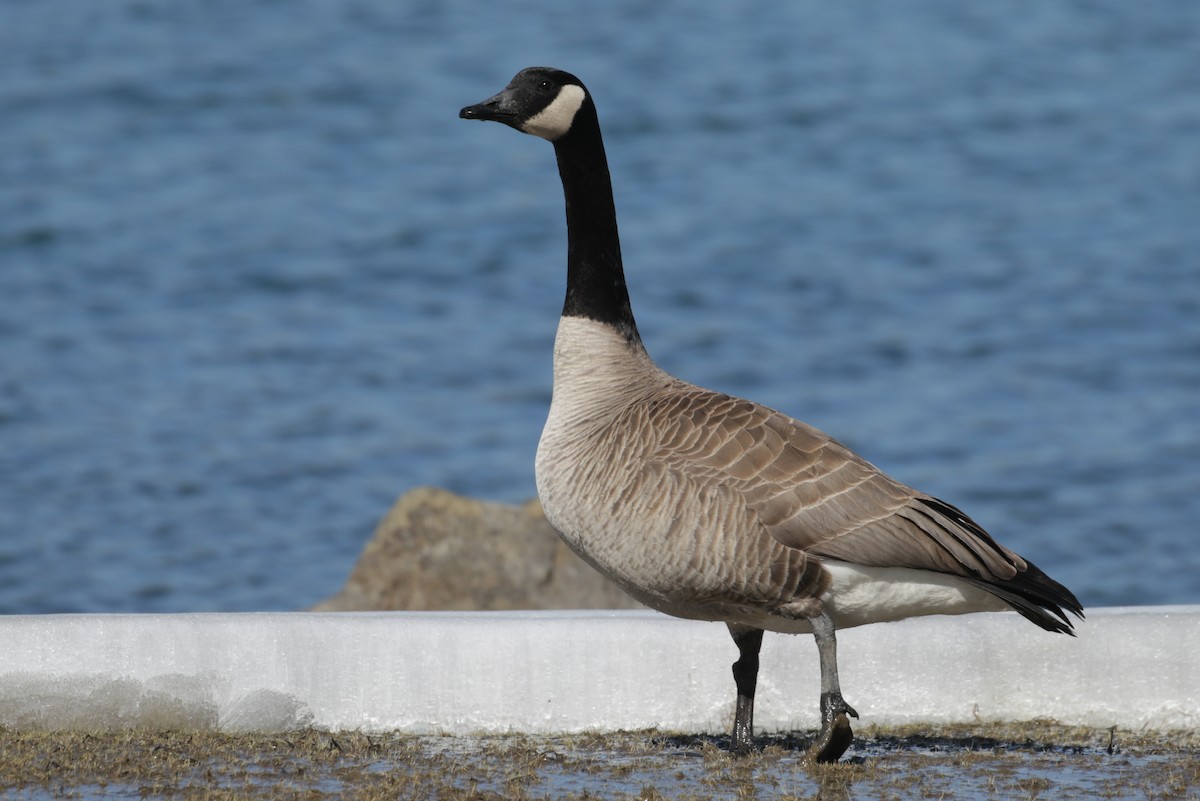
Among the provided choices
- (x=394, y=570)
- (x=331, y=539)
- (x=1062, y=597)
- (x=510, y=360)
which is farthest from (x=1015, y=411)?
(x=1062, y=597)

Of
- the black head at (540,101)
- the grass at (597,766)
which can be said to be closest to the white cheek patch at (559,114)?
the black head at (540,101)

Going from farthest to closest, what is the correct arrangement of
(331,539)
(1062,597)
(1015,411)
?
(1015,411)
(331,539)
(1062,597)

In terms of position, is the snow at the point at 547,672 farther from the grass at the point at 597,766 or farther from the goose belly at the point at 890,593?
the goose belly at the point at 890,593

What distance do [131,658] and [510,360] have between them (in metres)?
10.4

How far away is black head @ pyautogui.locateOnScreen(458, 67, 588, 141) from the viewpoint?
244 inches

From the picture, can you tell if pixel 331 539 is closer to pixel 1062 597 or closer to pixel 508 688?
pixel 508 688

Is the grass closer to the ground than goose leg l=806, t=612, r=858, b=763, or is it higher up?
closer to the ground

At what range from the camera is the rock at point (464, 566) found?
8906 mm

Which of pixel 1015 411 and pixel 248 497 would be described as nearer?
pixel 248 497

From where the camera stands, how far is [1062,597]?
17.4ft

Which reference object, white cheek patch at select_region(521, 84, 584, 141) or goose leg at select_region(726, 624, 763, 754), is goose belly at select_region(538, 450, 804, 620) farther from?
white cheek patch at select_region(521, 84, 584, 141)

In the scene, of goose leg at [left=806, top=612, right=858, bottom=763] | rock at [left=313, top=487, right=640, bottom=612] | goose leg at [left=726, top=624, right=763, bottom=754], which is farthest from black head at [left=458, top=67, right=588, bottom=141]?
rock at [left=313, top=487, right=640, bottom=612]

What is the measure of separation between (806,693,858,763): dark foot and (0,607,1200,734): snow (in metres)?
0.85

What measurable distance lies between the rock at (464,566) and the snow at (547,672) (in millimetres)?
2573
